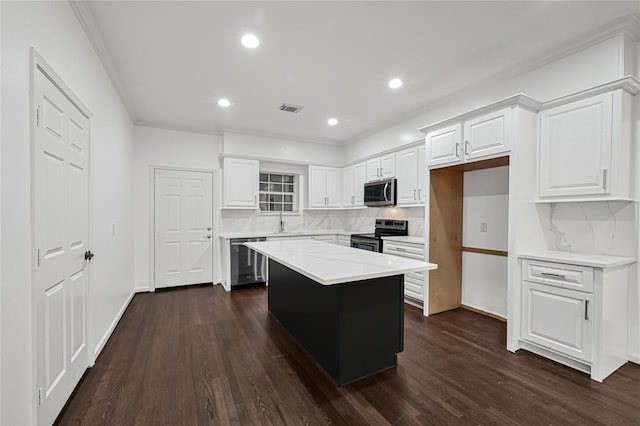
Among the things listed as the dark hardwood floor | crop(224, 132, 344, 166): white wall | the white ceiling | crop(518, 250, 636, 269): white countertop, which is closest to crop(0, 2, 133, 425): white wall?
the white ceiling

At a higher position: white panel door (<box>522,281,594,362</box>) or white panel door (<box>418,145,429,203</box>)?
white panel door (<box>418,145,429,203</box>)

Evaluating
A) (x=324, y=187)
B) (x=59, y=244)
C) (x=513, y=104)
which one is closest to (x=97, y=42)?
(x=59, y=244)

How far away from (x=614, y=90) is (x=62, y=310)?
438cm

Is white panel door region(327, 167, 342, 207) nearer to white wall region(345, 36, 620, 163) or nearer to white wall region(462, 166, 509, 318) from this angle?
white wall region(345, 36, 620, 163)

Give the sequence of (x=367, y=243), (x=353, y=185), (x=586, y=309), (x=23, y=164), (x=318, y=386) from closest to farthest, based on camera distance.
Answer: (x=23, y=164)
(x=318, y=386)
(x=586, y=309)
(x=367, y=243)
(x=353, y=185)

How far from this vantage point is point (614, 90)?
230 cm

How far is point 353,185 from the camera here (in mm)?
5707

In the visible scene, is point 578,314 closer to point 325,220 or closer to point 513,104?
point 513,104

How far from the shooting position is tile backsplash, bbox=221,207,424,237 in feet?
15.3

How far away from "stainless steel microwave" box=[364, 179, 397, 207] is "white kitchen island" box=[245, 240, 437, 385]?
209cm

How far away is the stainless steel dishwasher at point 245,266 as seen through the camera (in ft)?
15.9

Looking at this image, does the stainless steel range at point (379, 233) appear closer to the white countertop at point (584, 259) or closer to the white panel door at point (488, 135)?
the white panel door at point (488, 135)

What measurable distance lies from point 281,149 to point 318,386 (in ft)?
14.2

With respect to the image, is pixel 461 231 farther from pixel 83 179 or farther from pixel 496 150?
pixel 83 179
